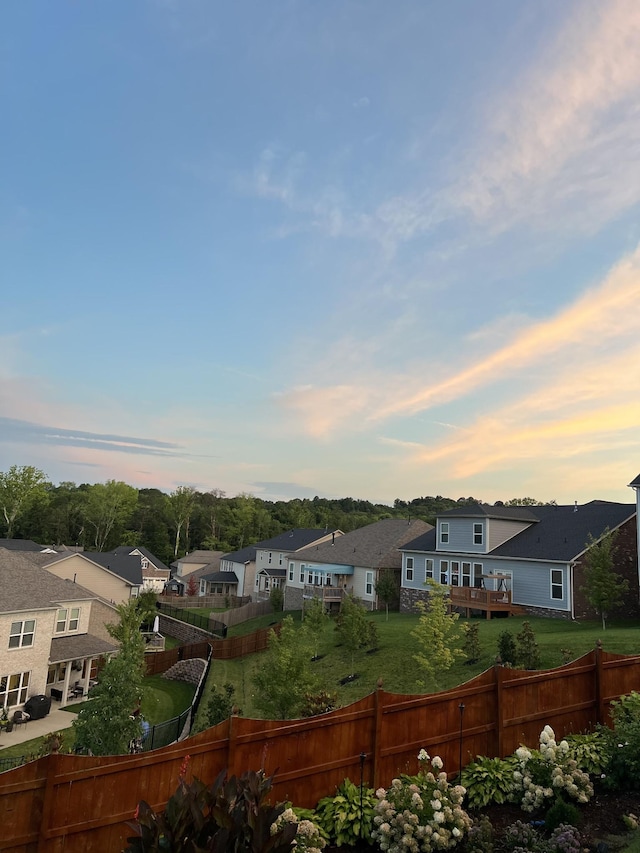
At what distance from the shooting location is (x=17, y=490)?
94.6 m

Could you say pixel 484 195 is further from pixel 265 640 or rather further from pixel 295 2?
pixel 265 640

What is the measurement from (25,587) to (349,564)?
26545mm

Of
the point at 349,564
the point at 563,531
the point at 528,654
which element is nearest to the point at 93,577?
the point at 349,564

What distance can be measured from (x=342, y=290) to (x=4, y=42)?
46.8ft

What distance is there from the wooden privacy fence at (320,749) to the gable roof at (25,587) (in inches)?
834

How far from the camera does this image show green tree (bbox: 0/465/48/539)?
94438mm

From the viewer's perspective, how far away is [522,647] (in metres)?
18.7

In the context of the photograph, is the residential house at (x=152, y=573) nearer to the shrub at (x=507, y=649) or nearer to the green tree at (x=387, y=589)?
the green tree at (x=387, y=589)

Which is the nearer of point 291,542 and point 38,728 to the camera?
point 38,728

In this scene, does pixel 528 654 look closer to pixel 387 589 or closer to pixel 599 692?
pixel 599 692

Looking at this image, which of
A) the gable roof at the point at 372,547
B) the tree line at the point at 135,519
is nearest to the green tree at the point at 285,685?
the gable roof at the point at 372,547

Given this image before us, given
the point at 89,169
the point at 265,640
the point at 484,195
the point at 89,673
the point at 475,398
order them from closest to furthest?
the point at 484,195 → the point at 89,169 → the point at 475,398 → the point at 89,673 → the point at 265,640

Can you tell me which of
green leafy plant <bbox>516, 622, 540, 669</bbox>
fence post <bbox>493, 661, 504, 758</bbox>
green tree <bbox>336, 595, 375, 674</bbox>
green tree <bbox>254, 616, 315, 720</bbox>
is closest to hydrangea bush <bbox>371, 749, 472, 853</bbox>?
fence post <bbox>493, 661, 504, 758</bbox>

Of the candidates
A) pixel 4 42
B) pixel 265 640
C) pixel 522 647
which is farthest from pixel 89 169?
pixel 265 640
